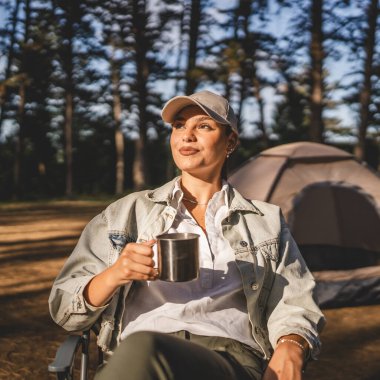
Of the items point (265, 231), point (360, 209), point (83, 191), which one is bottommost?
point (83, 191)

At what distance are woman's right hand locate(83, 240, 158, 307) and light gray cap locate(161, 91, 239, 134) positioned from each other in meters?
0.75

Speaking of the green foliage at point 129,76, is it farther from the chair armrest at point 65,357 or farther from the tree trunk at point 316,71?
the chair armrest at point 65,357

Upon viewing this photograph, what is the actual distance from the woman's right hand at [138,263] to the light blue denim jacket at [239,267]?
279mm

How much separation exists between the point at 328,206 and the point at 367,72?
1108cm

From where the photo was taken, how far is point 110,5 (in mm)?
21344

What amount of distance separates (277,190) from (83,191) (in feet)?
77.5

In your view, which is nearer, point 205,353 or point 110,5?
point 205,353

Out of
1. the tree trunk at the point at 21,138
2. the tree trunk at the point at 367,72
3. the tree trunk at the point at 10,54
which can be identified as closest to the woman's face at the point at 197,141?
the tree trunk at the point at 367,72

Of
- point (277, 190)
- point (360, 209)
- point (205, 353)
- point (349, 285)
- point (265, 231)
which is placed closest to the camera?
point (205, 353)

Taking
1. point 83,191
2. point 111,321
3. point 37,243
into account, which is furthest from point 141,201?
point 83,191

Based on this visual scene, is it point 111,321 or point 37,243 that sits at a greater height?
point 111,321

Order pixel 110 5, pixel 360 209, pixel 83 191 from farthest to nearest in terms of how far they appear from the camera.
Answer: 1. pixel 83 191
2. pixel 110 5
3. pixel 360 209

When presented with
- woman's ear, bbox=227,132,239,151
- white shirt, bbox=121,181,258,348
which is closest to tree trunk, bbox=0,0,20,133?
woman's ear, bbox=227,132,239,151

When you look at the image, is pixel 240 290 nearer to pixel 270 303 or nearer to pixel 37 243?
pixel 270 303
